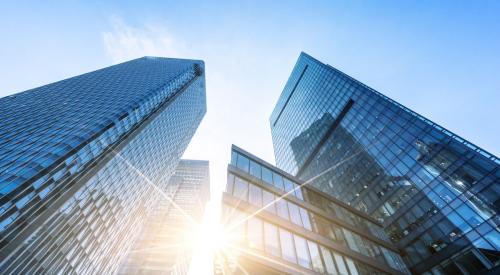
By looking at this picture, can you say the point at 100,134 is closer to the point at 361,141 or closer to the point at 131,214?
the point at 131,214

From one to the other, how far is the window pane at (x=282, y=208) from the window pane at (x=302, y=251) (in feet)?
6.19

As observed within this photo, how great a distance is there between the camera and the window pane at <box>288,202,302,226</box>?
61.4ft

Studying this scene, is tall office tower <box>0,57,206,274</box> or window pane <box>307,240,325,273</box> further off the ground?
tall office tower <box>0,57,206,274</box>

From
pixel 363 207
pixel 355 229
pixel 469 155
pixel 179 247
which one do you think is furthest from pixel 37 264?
pixel 179 247

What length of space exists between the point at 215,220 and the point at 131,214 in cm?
5408

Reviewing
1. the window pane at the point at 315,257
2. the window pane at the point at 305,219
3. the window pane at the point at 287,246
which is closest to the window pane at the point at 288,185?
the window pane at the point at 305,219

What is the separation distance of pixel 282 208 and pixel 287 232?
265 centimetres

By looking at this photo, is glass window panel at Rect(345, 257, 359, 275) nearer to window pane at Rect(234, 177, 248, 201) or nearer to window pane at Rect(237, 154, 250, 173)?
window pane at Rect(234, 177, 248, 201)

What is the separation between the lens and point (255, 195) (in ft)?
60.3

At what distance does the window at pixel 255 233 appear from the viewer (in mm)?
13873

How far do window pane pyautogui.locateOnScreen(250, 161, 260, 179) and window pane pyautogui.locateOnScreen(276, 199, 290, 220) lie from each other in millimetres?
3088

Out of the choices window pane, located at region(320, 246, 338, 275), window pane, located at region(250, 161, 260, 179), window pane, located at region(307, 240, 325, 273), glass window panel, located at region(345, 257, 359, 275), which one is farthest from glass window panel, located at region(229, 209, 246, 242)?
glass window panel, located at region(345, 257, 359, 275)

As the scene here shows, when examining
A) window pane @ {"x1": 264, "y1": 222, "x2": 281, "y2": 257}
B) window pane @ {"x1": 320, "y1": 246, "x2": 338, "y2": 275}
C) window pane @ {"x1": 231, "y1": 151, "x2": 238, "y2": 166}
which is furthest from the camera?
window pane @ {"x1": 231, "y1": 151, "x2": 238, "y2": 166}

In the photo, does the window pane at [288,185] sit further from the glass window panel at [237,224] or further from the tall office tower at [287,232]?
the glass window panel at [237,224]
